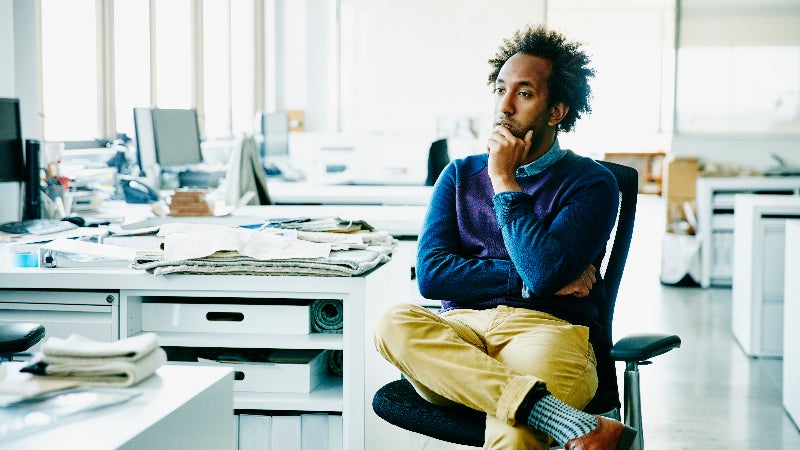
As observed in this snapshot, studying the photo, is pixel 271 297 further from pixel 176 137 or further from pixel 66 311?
pixel 176 137

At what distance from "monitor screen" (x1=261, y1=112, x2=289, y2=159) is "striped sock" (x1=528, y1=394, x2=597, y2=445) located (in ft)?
A: 18.7

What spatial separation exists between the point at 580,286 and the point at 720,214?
5.02 m

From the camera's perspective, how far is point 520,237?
6.77 feet

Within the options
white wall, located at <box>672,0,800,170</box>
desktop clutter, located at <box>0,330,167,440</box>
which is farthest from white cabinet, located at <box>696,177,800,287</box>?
desktop clutter, located at <box>0,330,167,440</box>

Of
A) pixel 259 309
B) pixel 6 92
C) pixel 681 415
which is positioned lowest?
pixel 681 415

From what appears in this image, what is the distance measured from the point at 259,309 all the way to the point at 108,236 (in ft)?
2.28

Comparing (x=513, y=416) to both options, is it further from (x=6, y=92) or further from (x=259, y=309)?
(x=6, y=92)

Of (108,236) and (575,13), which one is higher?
(575,13)

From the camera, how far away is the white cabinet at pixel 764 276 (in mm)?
4633

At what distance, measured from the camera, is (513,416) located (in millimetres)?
1747

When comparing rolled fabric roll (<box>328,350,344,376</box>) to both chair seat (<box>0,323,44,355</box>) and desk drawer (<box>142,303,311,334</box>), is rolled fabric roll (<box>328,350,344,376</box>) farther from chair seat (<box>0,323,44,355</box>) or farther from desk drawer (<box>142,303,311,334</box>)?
chair seat (<box>0,323,44,355</box>)

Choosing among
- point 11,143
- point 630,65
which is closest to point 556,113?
point 11,143

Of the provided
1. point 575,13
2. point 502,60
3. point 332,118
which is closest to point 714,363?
point 502,60

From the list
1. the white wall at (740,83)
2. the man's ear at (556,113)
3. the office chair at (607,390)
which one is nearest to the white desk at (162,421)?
the office chair at (607,390)
